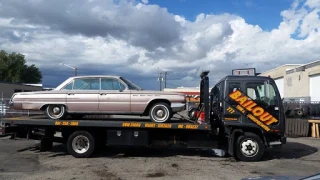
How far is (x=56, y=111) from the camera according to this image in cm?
1099

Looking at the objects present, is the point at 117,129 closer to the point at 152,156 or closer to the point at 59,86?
the point at 152,156

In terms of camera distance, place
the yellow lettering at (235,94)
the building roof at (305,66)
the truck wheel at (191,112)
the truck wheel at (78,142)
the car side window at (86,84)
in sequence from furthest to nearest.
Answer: the building roof at (305,66)
the truck wheel at (191,112)
the car side window at (86,84)
the truck wheel at (78,142)
the yellow lettering at (235,94)

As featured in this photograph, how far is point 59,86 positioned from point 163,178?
181 inches

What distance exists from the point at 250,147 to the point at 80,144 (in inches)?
194

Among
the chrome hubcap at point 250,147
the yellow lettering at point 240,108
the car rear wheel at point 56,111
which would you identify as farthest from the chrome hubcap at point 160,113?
the car rear wheel at point 56,111

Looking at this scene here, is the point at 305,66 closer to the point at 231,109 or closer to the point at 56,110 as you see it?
the point at 231,109

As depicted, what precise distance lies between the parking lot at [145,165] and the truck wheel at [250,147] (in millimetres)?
263

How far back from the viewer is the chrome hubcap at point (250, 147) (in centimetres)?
1051

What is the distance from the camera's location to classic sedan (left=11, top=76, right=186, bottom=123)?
1066 cm

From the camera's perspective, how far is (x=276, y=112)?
34.1 ft

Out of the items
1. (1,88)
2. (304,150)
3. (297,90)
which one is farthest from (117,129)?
(1,88)

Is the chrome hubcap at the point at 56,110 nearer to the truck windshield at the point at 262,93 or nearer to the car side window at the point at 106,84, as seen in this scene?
the car side window at the point at 106,84

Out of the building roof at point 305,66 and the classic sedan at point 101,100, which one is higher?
the building roof at point 305,66

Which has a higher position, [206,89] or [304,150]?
[206,89]
